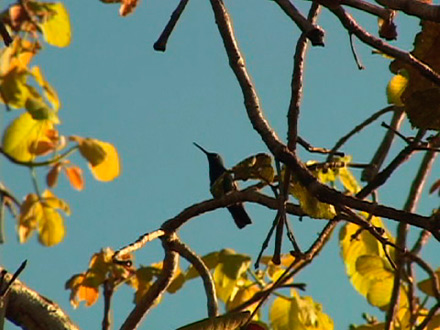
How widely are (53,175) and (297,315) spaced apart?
6.42 ft

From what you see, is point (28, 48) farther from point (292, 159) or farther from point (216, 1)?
point (292, 159)

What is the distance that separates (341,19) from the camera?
2.29m

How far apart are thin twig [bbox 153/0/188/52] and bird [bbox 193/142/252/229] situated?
1.20 feet

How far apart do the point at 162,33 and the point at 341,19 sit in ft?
1.32

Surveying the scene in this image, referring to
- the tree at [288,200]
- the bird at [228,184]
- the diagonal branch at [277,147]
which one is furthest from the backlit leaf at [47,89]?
the diagonal branch at [277,147]

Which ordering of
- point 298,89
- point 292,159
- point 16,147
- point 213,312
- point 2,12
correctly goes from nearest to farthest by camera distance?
point 292,159
point 298,89
point 213,312
point 16,147
point 2,12

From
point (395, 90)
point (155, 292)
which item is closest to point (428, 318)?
point (395, 90)

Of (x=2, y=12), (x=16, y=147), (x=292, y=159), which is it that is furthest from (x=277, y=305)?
(x=2, y=12)

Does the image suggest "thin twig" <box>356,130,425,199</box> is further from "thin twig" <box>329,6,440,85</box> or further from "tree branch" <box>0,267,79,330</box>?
"tree branch" <box>0,267,79,330</box>

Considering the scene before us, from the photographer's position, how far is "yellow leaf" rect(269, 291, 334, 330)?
3.51 metres

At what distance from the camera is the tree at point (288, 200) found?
2.08 m

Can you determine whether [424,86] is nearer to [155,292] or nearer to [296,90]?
[296,90]

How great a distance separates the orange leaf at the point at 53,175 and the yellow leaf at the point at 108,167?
0.69 m

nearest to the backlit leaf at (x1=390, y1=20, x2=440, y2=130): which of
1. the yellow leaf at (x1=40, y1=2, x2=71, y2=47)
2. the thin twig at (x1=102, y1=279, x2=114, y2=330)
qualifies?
the thin twig at (x1=102, y1=279, x2=114, y2=330)
